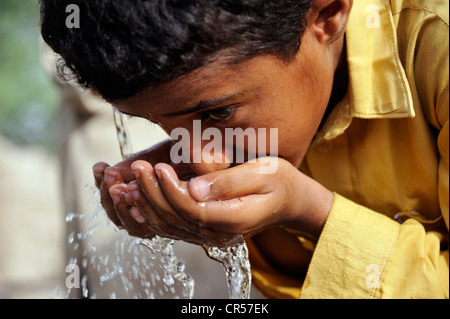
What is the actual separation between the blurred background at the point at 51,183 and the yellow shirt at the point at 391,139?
1.91ft

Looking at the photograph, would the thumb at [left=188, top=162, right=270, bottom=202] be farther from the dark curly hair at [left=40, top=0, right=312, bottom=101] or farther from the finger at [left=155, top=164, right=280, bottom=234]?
the dark curly hair at [left=40, top=0, right=312, bottom=101]

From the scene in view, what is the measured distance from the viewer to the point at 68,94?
2314 mm

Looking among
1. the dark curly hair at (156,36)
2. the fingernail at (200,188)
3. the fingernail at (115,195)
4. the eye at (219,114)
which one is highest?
the dark curly hair at (156,36)

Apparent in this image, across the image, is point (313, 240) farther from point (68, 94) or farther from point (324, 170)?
point (68, 94)

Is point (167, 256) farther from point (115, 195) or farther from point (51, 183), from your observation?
point (51, 183)

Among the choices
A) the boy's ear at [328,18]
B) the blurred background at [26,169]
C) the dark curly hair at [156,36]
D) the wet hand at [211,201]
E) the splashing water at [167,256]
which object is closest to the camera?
the dark curly hair at [156,36]

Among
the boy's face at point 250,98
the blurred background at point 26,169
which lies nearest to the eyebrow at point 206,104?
the boy's face at point 250,98

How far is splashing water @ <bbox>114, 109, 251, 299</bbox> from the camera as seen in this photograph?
1.44 m

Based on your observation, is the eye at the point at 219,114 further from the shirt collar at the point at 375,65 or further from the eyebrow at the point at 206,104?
the shirt collar at the point at 375,65

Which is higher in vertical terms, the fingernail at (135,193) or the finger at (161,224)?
the fingernail at (135,193)

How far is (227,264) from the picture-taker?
1.50m

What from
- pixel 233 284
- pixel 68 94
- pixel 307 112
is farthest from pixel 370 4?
pixel 68 94

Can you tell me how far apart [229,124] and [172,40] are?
0.77 ft

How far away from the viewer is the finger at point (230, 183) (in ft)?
3.94
